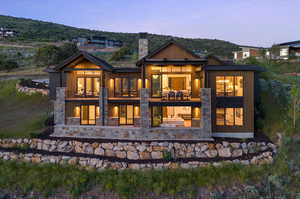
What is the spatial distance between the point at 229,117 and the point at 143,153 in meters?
7.08

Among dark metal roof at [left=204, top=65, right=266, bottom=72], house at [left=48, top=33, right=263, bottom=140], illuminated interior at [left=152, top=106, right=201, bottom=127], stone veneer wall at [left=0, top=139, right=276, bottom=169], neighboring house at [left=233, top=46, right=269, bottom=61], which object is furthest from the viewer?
neighboring house at [left=233, top=46, right=269, bottom=61]

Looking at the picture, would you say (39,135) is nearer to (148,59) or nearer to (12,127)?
(12,127)

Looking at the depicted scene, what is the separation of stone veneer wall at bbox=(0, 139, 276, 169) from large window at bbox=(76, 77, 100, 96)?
490 cm

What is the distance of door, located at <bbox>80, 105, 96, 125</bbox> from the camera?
17.9 meters

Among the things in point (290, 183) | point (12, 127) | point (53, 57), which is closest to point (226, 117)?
point (290, 183)

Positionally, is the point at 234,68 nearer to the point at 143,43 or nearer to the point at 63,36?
the point at 143,43

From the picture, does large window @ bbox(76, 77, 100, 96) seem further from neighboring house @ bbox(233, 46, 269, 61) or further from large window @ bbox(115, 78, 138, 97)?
neighboring house @ bbox(233, 46, 269, 61)

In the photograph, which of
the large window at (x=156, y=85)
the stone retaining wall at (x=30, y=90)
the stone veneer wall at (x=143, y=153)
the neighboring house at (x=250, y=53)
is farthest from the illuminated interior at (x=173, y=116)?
the neighboring house at (x=250, y=53)

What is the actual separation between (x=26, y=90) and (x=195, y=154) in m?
23.7

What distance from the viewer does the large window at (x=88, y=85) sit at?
18.4m

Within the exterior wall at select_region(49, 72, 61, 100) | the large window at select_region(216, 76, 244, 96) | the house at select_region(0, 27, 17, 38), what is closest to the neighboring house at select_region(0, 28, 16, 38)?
the house at select_region(0, 27, 17, 38)

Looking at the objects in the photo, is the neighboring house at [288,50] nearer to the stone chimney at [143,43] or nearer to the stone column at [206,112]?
the stone chimney at [143,43]

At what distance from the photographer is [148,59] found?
53.9ft

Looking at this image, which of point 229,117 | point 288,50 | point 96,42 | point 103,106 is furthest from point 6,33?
point 229,117
